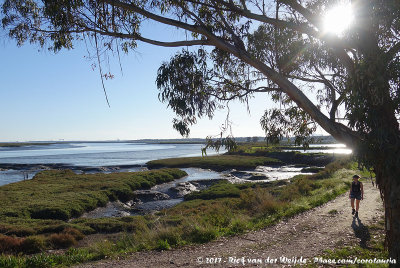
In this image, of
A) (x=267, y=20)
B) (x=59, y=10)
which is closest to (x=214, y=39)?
(x=267, y=20)

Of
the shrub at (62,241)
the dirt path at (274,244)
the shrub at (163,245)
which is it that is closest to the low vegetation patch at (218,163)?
the shrub at (62,241)

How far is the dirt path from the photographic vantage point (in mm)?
8352

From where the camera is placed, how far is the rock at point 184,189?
3100cm

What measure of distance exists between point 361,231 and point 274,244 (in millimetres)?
3083

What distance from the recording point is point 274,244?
31.0ft

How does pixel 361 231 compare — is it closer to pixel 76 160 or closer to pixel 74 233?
pixel 74 233

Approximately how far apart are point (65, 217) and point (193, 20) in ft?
60.2

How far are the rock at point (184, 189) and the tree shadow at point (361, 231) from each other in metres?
20.6

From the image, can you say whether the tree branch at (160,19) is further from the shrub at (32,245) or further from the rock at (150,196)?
the rock at (150,196)

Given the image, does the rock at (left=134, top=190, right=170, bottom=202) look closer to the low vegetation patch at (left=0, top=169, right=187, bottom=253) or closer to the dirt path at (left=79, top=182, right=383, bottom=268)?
the low vegetation patch at (left=0, top=169, right=187, bottom=253)

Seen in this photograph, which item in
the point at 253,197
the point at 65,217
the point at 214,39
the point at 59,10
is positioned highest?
the point at 59,10

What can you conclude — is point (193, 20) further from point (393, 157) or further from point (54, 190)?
point (54, 190)

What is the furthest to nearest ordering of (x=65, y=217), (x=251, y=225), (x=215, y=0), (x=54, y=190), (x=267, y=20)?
(x=54, y=190) < (x=65, y=217) < (x=251, y=225) < (x=215, y=0) < (x=267, y=20)

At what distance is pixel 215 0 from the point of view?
850cm
